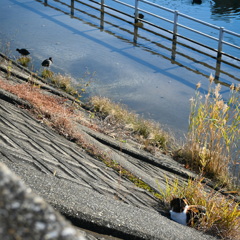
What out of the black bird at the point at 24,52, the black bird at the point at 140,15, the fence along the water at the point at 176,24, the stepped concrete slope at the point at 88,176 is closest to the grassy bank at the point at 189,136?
the stepped concrete slope at the point at 88,176

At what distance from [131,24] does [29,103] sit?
952 centimetres

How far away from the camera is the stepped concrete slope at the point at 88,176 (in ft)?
13.6

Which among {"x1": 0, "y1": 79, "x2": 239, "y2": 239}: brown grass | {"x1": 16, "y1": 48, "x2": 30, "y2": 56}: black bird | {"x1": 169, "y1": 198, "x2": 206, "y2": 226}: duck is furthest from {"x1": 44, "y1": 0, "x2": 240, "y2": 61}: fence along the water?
{"x1": 169, "y1": 198, "x2": 206, "y2": 226}: duck

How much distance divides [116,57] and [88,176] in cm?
846

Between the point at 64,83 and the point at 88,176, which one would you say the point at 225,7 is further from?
the point at 88,176

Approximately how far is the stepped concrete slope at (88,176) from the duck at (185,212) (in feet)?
0.43

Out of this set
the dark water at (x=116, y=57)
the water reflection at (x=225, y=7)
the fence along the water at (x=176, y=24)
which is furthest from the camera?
the water reflection at (x=225, y=7)

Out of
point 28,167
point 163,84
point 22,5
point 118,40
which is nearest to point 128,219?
point 28,167

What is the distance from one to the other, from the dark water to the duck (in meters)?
4.44

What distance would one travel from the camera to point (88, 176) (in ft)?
18.4

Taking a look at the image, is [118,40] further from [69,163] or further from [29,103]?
[69,163]

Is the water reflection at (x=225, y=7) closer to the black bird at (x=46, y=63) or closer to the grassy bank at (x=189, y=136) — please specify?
the black bird at (x=46, y=63)

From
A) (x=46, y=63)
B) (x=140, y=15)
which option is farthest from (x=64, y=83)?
(x=140, y=15)

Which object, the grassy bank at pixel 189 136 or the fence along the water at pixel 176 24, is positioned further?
the fence along the water at pixel 176 24
